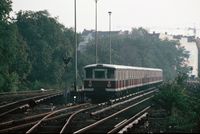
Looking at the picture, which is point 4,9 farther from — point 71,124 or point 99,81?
point 71,124

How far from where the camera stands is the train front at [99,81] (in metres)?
34.1

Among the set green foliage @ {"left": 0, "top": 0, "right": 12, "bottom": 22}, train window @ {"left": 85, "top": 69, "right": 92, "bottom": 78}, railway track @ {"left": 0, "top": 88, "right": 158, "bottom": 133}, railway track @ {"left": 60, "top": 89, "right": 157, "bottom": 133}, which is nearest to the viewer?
railway track @ {"left": 0, "top": 88, "right": 158, "bottom": 133}

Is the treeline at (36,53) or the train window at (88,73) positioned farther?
the treeline at (36,53)

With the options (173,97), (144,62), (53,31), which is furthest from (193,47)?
(173,97)

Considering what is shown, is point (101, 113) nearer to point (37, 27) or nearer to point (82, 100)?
point (82, 100)

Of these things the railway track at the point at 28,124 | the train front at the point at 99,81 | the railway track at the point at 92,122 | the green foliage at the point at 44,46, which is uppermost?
the green foliage at the point at 44,46

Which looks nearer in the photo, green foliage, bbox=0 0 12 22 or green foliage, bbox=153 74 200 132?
green foliage, bbox=153 74 200 132

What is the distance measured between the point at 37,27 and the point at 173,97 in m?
38.1

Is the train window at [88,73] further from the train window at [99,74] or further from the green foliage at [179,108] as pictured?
the green foliage at [179,108]

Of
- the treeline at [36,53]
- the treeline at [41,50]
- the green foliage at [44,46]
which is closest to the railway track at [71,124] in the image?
the treeline at [36,53]

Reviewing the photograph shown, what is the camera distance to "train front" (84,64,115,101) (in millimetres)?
34125

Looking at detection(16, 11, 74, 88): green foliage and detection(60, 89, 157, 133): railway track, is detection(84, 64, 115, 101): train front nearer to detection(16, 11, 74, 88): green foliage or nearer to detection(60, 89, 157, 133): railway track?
detection(60, 89, 157, 133): railway track

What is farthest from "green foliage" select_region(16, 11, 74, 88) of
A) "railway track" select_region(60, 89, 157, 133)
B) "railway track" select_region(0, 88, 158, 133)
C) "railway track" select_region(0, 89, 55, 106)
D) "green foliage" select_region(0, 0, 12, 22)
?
"railway track" select_region(0, 88, 158, 133)

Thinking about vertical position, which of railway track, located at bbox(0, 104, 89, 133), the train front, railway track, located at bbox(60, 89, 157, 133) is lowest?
railway track, located at bbox(60, 89, 157, 133)
